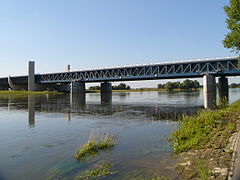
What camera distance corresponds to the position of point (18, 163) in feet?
31.6

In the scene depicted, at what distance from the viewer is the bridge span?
73.2 m

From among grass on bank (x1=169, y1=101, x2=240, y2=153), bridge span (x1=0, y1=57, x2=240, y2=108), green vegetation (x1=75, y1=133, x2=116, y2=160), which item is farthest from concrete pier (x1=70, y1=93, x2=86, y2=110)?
grass on bank (x1=169, y1=101, x2=240, y2=153)

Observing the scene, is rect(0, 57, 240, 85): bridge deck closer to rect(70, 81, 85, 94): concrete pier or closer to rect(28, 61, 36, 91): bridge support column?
rect(70, 81, 85, 94): concrete pier

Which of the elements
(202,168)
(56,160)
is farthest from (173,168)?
(56,160)

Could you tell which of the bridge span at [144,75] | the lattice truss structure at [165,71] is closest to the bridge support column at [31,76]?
the bridge span at [144,75]

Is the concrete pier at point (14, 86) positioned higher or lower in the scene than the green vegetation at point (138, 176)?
higher

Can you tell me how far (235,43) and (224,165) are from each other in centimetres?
2022

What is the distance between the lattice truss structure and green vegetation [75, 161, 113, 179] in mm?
74601

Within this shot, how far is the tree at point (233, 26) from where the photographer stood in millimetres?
Result: 22562

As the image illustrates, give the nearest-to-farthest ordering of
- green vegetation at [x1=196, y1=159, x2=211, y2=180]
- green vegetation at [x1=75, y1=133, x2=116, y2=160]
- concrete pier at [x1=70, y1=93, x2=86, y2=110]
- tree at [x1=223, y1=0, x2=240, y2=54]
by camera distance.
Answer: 1. green vegetation at [x1=196, y1=159, x2=211, y2=180]
2. green vegetation at [x1=75, y1=133, x2=116, y2=160]
3. tree at [x1=223, y1=0, x2=240, y2=54]
4. concrete pier at [x1=70, y1=93, x2=86, y2=110]

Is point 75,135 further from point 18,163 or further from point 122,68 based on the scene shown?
point 122,68

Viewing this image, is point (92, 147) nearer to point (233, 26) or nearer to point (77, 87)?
point (233, 26)

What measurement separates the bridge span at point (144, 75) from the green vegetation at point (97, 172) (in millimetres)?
35688

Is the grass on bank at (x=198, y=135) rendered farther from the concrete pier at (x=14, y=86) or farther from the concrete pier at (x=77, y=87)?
the concrete pier at (x=14, y=86)
